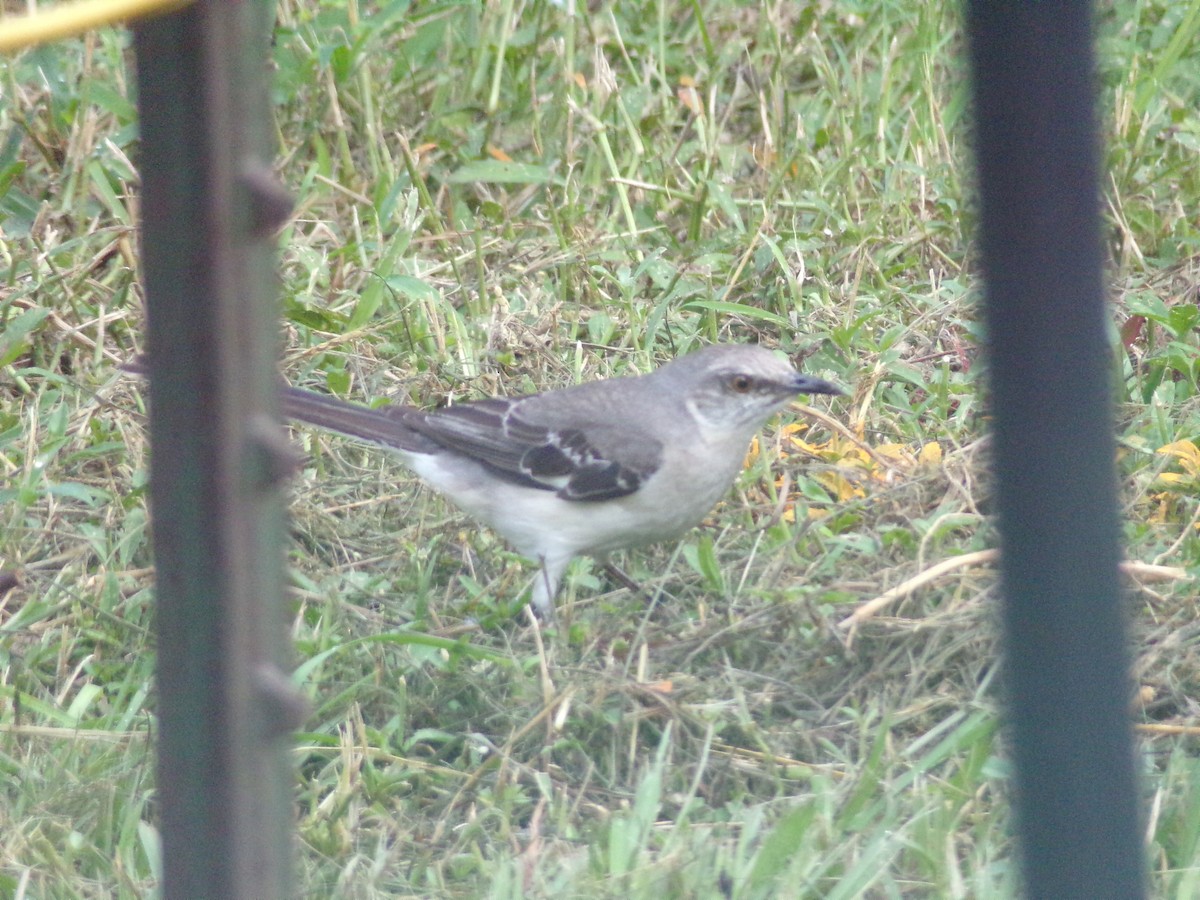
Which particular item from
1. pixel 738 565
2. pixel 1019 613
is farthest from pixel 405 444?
pixel 1019 613

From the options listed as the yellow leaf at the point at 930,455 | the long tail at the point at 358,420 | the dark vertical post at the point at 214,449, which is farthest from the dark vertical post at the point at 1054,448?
the long tail at the point at 358,420

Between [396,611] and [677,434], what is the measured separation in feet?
3.32

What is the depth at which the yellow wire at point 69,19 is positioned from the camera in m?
1.16

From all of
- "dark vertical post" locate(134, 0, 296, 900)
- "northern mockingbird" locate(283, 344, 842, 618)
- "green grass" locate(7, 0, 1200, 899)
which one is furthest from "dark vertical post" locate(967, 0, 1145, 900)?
"northern mockingbird" locate(283, 344, 842, 618)

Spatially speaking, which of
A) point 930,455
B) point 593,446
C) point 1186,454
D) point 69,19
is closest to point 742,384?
point 593,446

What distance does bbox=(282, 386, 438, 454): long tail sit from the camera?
4777 millimetres

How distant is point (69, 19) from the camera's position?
1180mm

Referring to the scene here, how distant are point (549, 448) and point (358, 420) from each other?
62 centimetres

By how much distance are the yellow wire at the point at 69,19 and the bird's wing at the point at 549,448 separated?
3.48 m

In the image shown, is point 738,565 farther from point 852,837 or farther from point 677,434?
point 852,837

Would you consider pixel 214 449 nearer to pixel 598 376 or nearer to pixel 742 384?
pixel 742 384

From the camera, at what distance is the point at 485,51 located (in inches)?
294

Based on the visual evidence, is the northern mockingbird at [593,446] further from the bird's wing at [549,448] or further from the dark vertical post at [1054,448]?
the dark vertical post at [1054,448]

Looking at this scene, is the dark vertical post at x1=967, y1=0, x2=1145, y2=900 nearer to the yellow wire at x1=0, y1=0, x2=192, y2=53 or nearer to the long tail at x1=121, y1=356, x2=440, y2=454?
the yellow wire at x1=0, y1=0, x2=192, y2=53
